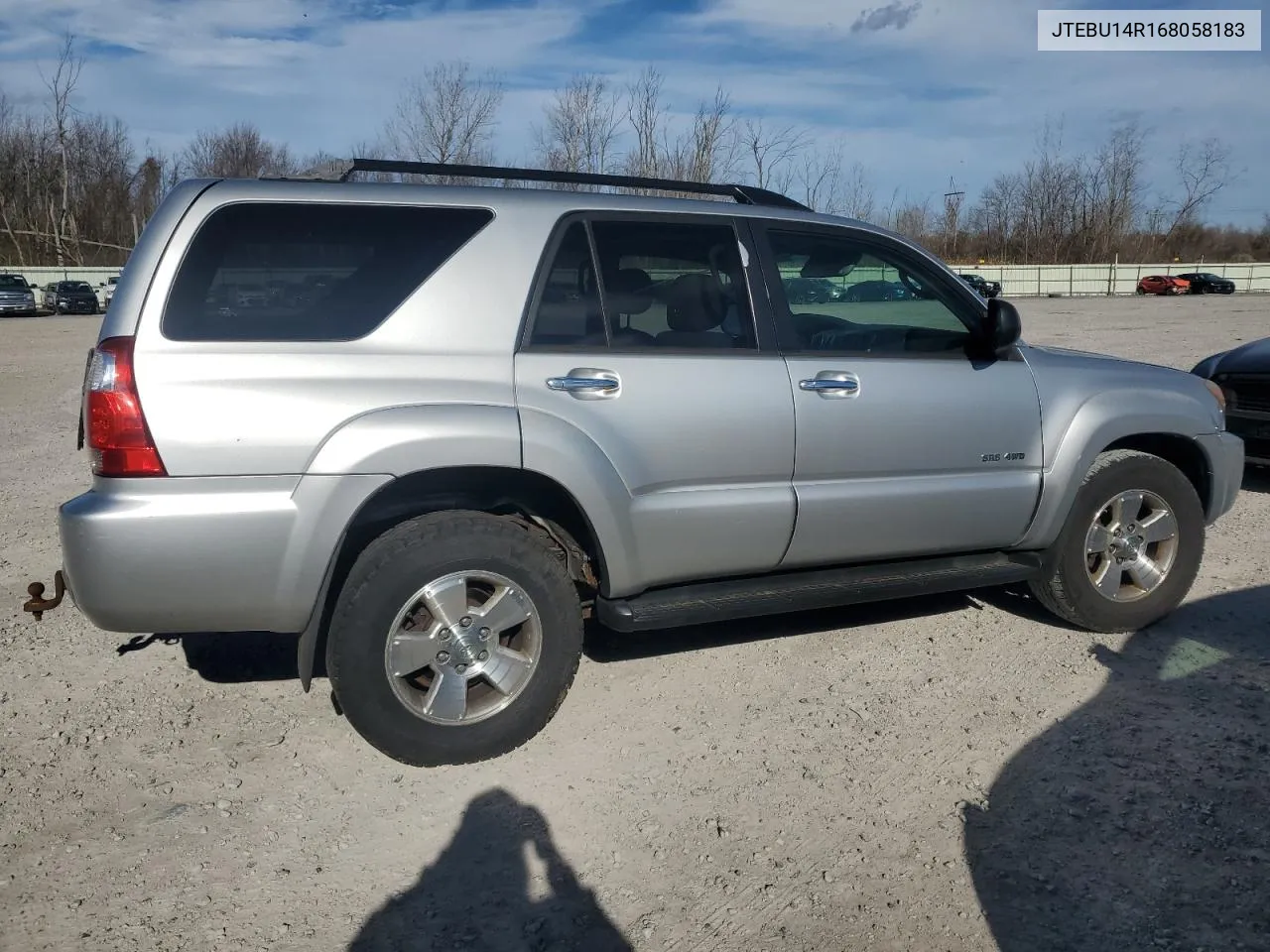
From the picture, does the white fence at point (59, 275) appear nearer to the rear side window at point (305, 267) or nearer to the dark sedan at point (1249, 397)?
the dark sedan at point (1249, 397)

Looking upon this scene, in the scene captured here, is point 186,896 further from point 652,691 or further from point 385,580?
point 652,691

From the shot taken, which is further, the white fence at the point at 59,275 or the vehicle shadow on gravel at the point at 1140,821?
the white fence at the point at 59,275

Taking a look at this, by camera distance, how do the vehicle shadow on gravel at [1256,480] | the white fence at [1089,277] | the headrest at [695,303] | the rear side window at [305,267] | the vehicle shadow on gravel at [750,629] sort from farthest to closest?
the white fence at [1089,277] → the vehicle shadow on gravel at [1256,480] → the vehicle shadow on gravel at [750,629] → the headrest at [695,303] → the rear side window at [305,267]

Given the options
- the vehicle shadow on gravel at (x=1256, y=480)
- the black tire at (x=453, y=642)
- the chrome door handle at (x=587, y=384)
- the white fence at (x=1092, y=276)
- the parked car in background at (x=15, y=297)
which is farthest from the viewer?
the white fence at (x=1092, y=276)

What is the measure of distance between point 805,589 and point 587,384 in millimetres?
1249

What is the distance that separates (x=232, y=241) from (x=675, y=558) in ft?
6.23

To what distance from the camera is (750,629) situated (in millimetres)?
5121

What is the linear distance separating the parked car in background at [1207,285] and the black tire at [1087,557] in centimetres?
6231

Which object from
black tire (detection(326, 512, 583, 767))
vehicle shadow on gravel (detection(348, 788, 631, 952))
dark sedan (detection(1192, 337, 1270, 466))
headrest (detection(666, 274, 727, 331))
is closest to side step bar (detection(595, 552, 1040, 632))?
black tire (detection(326, 512, 583, 767))

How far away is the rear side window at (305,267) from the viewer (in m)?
3.44

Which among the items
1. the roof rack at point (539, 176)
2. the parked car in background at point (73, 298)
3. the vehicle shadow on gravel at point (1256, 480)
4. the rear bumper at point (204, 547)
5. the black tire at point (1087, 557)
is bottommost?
the vehicle shadow on gravel at point (1256, 480)

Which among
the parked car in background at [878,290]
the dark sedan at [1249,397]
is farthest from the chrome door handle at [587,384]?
the dark sedan at [1249,397]

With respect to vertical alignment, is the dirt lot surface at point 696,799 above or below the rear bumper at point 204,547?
below

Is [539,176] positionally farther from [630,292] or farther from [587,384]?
[587,384]
